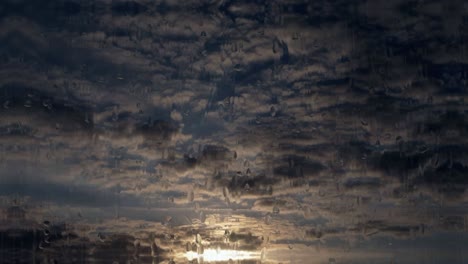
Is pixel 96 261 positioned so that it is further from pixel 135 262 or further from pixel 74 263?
pixel 135 262

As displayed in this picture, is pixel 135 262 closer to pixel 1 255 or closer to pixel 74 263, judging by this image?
pixel 74 263

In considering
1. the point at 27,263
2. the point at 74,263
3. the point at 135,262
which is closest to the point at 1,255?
the point at 27,263

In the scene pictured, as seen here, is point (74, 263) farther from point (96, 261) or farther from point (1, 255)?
point (1, 255)

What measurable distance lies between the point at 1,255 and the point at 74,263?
41.0 ft

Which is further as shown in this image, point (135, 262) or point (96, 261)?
point (96, 261)

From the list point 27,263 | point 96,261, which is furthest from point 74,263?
point 27,263

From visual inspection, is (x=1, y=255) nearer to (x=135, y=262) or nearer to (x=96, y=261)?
(x=96, y=261)

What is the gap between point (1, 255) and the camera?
2714 inches

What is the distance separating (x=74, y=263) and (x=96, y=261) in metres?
3.03

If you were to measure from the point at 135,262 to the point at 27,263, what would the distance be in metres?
23.3

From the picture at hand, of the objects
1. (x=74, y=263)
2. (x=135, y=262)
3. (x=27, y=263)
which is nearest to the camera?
(x=135, y=262)

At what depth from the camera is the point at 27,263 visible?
71.6 meters

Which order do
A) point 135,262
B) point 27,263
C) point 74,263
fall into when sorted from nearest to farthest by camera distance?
1. point 135,262
2. point 74,263
3. point 27,263

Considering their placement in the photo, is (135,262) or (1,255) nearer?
(135,262)
